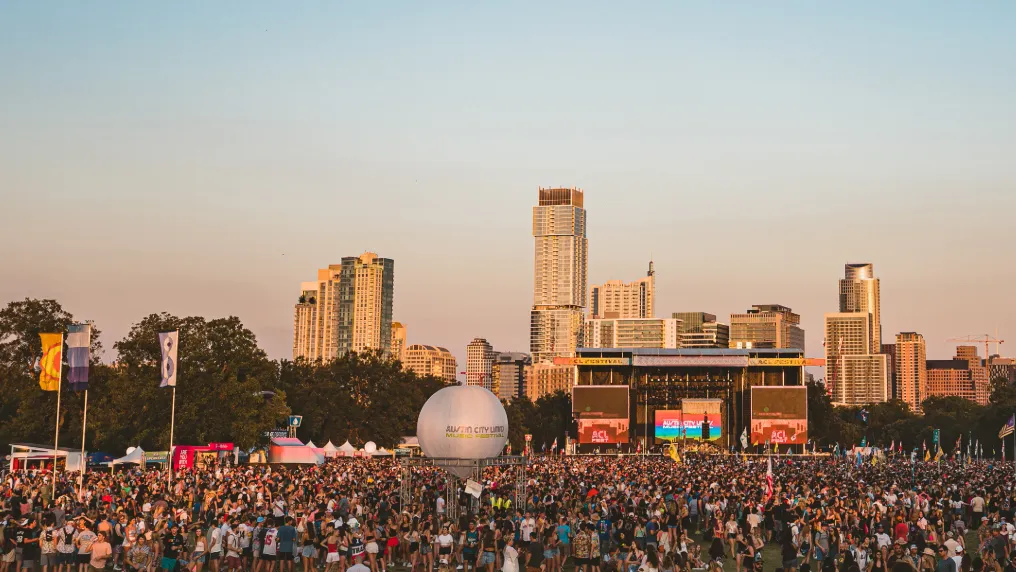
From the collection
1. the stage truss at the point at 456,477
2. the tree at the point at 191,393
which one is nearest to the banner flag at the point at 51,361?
the stage truss at the point at 456,477

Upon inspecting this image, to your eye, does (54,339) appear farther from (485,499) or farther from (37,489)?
(485,499)

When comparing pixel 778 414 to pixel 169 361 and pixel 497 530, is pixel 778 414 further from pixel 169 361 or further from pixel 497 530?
pixel 497 530

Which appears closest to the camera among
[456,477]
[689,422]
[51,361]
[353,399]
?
[456,477]

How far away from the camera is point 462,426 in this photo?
122 ft

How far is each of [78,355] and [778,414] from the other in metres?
81.2

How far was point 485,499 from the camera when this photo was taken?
3453 centimetres

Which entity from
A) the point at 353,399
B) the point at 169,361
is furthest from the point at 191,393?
the point at 353,399

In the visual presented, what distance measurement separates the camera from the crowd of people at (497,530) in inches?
861

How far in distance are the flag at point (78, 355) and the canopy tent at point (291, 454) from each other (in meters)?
25.3

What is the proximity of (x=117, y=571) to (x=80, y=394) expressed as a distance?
47.0 m

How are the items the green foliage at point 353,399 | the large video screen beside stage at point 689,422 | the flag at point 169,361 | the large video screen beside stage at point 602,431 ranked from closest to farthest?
the flag at point 169,361 → the green foliage at point 353,399 → the large video screen beside stage at point 602,431 → the large video screen beside stage at point 689,422

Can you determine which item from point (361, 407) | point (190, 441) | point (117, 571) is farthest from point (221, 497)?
point (361, 407)

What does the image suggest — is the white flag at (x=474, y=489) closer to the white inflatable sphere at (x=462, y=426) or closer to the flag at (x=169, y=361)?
the white inflatable sphere at (x=462, y=426)

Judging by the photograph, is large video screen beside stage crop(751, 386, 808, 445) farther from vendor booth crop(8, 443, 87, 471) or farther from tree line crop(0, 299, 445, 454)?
vendor booth crop(8, 443, 87, 471)
